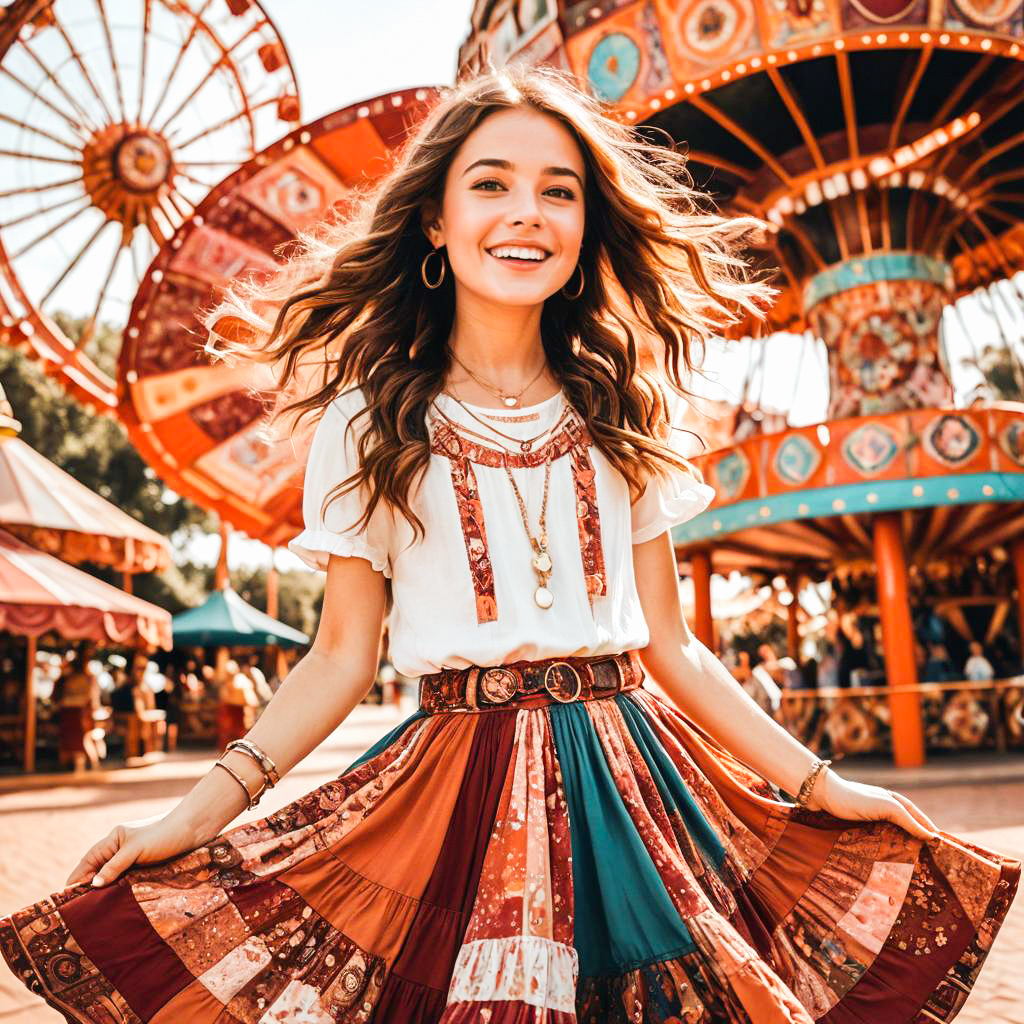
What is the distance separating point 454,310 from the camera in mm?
2242

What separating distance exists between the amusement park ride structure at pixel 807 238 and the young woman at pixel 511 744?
8.96 metres

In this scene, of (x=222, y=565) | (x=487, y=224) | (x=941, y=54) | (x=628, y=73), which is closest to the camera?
(x=487, y=224)

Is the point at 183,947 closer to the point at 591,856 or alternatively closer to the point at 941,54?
the point at 591,856

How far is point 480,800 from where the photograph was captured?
65.5 inches

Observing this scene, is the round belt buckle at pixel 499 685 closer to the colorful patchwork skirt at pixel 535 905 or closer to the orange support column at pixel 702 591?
the colorful patchwork skirt at pixel 535 905

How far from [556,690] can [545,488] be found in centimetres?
37

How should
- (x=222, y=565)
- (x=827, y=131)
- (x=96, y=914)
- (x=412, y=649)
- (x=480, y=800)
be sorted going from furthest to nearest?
(x=222, y=565) < (x=827, y=131) < (x=412, y=649) < (x=480, y=800) < (x=96, y=914)

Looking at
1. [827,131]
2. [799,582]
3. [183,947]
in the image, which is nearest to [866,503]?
[827,131]

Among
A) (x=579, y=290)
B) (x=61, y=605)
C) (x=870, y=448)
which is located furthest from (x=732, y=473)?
(x=579, y=290)

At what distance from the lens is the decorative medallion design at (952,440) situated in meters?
12.7

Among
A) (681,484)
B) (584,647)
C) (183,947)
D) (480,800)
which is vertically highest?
(681,484)

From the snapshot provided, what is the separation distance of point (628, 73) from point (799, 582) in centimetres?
1002

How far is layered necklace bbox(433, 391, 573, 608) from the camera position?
180 centimetres

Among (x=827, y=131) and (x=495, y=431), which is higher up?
(x=827, y=131)
